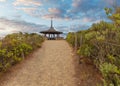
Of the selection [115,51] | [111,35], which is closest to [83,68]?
[111,35]

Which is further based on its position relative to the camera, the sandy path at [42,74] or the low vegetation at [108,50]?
the sandy path at [42,74]

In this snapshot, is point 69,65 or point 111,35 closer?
point 111,35

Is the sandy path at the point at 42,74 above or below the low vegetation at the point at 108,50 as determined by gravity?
below

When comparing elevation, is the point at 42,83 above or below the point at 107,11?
below

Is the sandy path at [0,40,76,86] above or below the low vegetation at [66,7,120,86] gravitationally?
below

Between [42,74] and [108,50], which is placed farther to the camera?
[42,74]

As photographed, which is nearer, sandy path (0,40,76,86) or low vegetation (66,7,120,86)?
low vegetation (66,7,120,86)

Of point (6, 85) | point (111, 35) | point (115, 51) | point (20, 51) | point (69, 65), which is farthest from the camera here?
point (20, 51)

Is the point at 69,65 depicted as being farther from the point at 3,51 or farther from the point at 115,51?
the point at 115,51

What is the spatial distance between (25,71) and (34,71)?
19.8 inches

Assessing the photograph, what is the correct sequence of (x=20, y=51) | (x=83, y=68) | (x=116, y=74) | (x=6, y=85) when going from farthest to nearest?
(x=20, y=51)
(x=83, y=68)
(x=6, y=85)
(x=116, y=74)

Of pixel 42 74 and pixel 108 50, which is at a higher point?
pixel 108 50

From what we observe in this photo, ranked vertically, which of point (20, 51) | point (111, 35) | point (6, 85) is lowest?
point (6, 85)

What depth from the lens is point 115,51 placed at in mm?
6922
